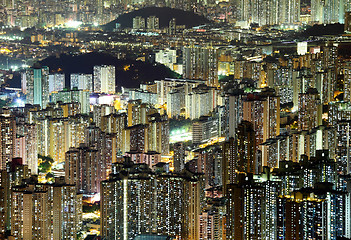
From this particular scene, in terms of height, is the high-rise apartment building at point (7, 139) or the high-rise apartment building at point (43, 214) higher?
the high-rise apartment building at point (7, 139)

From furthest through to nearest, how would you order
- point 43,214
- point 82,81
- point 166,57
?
1. point 166,57
2. point 82,81
3. point 43,214

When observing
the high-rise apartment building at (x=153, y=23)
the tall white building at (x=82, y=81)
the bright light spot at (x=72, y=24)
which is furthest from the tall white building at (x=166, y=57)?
the bright light spot at (x=72, y=24)

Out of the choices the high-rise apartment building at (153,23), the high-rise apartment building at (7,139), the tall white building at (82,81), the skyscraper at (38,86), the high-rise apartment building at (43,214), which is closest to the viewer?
the high-rise apartment building at (43,214)

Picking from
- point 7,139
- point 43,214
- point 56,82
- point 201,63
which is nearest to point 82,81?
point 56,82

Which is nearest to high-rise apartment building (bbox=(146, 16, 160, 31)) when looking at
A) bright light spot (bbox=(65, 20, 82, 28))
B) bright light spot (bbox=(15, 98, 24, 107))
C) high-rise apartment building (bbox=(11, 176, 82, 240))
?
bright light spot (bbox=(65, 20, 82, 28))

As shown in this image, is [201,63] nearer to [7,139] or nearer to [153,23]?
[153,23]

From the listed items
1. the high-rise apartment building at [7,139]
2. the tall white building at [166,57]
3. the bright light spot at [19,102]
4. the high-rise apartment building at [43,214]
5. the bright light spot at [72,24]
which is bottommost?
the high-rise apartment building at [43,214]

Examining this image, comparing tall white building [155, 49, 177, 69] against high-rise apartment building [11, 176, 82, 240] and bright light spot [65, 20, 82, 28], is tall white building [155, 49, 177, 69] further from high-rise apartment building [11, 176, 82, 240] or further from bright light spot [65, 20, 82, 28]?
high-rise apartment building [11, 176, 82, 240]

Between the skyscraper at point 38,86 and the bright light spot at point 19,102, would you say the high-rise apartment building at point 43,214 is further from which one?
the skyscraper at point 38,86
